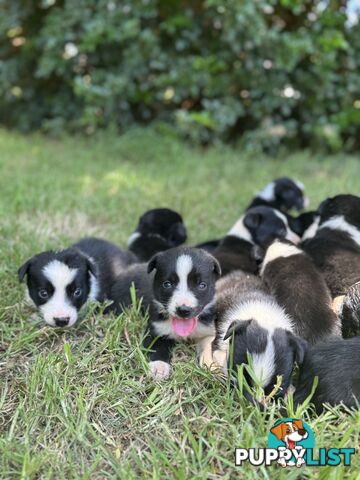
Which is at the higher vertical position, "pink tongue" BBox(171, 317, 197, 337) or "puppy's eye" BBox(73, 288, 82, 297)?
"puppy's eye" BBox(73, 288, 82, 297)

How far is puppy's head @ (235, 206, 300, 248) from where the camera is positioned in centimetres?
452

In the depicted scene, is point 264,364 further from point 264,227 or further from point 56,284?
point 264,227

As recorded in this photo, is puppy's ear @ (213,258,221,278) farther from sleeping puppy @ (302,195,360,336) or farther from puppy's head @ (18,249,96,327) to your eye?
puppy's head @ (18,249,96,327)

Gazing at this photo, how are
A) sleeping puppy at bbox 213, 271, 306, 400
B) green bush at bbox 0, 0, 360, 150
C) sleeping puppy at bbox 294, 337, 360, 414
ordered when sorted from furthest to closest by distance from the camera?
green bush at bbox 0, 0, 360, 150, sleeping puppy at bbox 213, 271, 306, 400, sleeping puppy at bbox 294, 337, 360, 414

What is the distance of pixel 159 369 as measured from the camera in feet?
10.0

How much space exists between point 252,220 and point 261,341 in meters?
1.94

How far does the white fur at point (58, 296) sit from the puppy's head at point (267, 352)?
1182 millimetres

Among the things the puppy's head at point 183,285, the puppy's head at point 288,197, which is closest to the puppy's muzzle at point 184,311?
the puppy's head at point 183,285

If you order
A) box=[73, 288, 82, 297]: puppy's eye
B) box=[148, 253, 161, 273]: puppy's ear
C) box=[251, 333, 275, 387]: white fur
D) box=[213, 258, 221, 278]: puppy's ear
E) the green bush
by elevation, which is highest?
the green bush

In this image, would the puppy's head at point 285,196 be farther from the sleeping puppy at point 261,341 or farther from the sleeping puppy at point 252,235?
the sleeping puppy at point 261,341

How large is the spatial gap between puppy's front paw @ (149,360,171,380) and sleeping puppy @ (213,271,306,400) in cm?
30

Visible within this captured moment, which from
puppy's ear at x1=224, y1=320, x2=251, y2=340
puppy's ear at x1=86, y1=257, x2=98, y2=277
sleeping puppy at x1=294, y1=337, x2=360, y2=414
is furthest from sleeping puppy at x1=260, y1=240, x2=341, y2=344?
puppy's ear at x1=86, y1=257, x2=98, y2=277

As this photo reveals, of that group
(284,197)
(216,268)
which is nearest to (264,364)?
(216,268)

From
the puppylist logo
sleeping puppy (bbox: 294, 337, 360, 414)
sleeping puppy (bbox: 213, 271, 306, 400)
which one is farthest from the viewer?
sleeping puppy (bbox: 213, 271, 306, 400)
